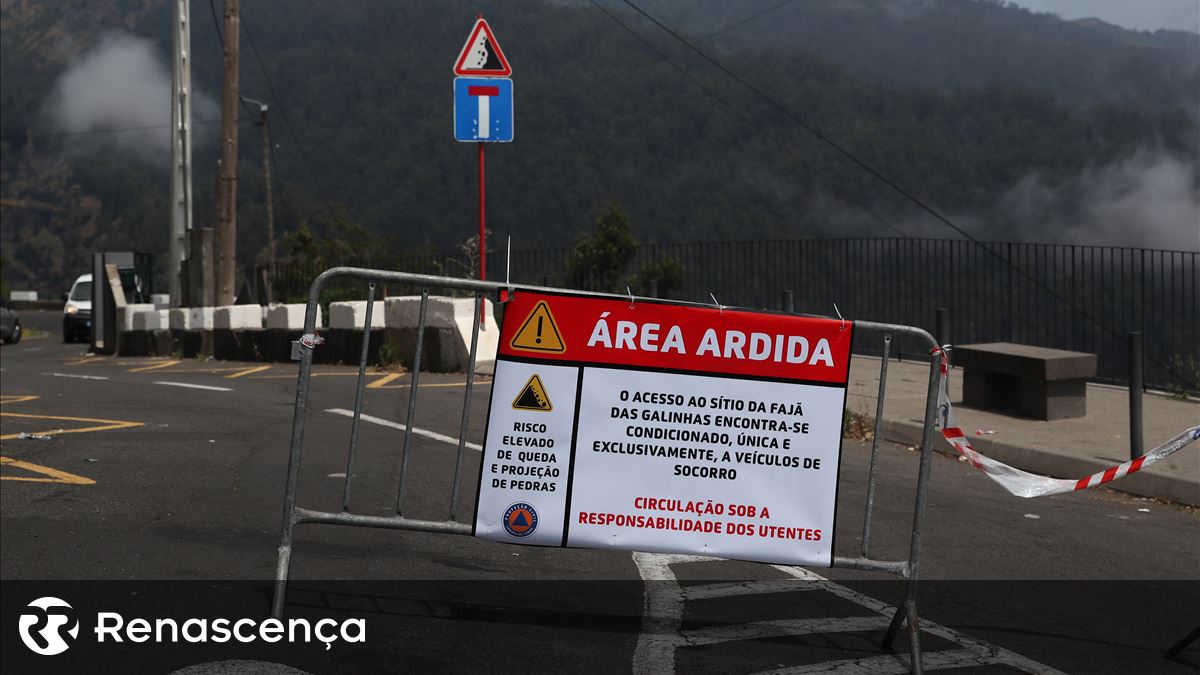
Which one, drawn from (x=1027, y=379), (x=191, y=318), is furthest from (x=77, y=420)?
(x=191, y=318)

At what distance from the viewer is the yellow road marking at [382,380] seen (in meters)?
13.6

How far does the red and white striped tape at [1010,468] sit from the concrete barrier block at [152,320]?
20.6 metres

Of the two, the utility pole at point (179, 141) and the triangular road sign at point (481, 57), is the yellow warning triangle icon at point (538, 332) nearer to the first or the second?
the triangular road sign at point (481, 57)

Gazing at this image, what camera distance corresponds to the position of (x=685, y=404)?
4.98 meters

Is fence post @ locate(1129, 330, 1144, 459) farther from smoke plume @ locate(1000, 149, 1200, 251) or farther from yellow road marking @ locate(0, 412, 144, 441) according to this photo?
smoke plume @ locate(1000, 149, 1200, 251)

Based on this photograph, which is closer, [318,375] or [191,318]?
[318,375]

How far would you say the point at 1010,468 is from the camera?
17.8ft

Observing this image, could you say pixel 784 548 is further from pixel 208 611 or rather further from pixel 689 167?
pixel 689 167

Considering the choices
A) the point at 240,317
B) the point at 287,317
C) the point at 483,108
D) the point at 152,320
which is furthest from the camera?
the point at 152,320

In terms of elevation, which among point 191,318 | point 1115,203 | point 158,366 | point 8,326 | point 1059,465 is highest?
point 1115,203

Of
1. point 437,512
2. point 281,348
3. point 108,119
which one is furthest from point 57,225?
point 437,512

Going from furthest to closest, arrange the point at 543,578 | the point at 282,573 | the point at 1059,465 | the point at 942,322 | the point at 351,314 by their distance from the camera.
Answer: the point at 351,314 → the point at 942,322 → the point at 1059,465 → the point at 543,578 → the point at 282,573

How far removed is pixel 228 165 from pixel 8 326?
47.8 ft

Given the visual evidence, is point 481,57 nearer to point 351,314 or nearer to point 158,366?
point 351,314
